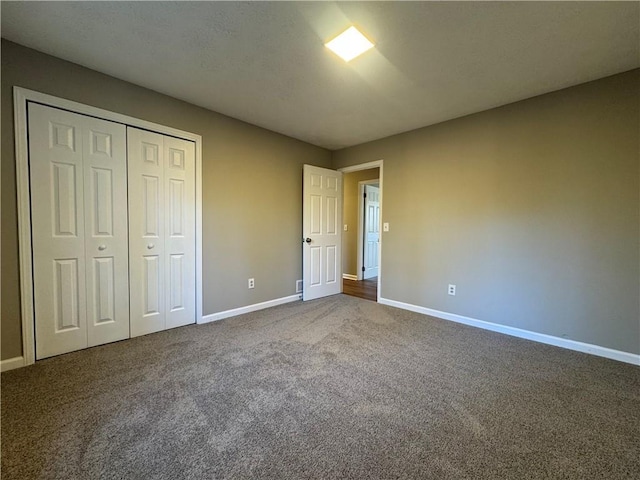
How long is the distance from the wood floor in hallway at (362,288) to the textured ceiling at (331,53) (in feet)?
9.23

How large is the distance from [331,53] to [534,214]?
2409 millimetres

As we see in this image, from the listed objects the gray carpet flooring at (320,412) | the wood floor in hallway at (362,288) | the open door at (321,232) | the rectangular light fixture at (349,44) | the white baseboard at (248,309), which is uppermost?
the rectangular light fixture at (349,44)

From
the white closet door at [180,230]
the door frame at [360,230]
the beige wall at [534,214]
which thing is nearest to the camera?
the beige wall at [534,214]

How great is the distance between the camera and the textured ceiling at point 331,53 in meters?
1.59

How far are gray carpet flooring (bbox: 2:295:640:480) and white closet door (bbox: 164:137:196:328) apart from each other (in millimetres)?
411

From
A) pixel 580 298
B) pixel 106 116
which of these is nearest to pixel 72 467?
pixel 106 116

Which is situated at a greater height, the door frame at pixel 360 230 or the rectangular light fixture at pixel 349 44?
the rectangular light fixture at pixel 349 44

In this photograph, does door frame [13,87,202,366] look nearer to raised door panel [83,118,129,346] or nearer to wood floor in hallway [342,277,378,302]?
raised door panel [83,118,129,346]

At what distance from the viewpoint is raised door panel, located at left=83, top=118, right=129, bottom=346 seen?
2.25 meters

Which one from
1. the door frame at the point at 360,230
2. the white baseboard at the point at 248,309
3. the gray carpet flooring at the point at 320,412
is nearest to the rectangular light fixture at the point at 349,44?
the gray carpet flooring at the point at 320,412

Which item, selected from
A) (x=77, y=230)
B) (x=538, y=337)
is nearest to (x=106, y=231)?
(x=77, y=230)

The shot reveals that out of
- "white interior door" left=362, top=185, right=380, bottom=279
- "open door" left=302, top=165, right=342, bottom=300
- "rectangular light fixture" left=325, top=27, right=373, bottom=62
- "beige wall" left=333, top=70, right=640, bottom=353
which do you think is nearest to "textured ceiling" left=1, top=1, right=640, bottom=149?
"rectangular light fixture" left=325, top=27, right=373, bottom=62

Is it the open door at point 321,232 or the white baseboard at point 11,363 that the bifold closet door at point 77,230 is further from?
the open door at point 321,232

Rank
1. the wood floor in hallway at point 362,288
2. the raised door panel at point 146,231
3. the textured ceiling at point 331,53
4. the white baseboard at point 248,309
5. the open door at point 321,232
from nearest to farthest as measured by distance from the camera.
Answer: the textured ceiling at point 331,53, the raised door panel at point 146,231, the white baseboard at point 248,309, the open door at point 321,232, the wood floor in hallway at point 362,288
